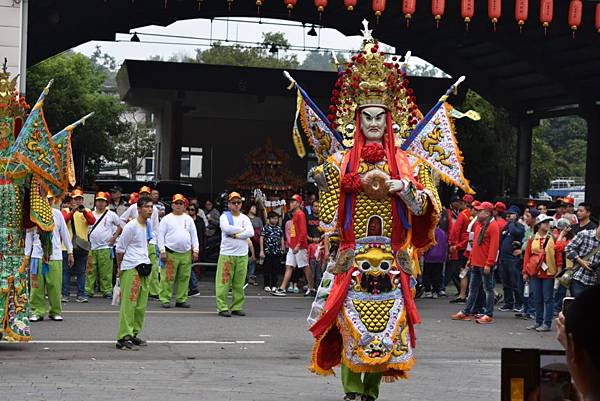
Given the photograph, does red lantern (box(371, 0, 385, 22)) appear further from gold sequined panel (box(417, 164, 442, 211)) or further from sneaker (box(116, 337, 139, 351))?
gold sequined panel (box(417, 164, 442, 211))

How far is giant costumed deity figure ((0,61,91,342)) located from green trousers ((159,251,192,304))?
183 inches

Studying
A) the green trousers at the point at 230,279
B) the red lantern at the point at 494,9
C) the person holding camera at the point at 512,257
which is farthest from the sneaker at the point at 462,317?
the red lantern at the point at 494,9

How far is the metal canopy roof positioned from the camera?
974 inches

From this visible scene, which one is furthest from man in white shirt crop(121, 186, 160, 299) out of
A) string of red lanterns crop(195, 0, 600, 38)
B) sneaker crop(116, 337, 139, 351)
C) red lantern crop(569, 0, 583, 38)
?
red lantern crop(569, 0, 583, 38)

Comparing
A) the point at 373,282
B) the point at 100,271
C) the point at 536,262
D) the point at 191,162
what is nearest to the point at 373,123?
the point at 373,282

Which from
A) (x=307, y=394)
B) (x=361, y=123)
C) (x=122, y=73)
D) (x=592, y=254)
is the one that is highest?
(x=122, y=73)

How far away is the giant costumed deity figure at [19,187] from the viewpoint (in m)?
11.5

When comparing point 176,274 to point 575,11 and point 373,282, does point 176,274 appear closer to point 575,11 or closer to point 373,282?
point 373,282

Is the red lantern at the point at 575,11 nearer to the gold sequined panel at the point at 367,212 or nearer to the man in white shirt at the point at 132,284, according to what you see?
the man in white shirt at the point at 132,284

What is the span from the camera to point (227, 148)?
39.2 meters

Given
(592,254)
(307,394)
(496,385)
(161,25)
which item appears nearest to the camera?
(307,394)

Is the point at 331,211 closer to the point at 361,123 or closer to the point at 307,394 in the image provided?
the point at 361,123

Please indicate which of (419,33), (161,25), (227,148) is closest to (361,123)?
(161,25)

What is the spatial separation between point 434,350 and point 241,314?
151 inches
